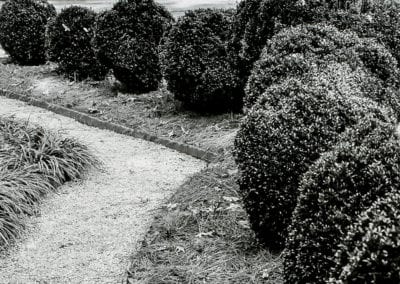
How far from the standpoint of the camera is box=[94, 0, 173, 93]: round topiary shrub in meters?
9.16

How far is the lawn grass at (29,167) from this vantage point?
5348 mm

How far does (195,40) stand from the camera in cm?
798

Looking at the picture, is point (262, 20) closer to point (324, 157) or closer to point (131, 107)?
point (131, 107)

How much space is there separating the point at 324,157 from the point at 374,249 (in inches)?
41.3

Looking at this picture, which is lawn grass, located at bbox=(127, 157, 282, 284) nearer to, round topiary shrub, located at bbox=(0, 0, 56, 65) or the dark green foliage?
the dark green foliage

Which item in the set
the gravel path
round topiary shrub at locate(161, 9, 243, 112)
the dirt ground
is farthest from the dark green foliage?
the gravel path

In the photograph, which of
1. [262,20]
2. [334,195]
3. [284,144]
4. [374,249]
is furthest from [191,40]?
[374,249]

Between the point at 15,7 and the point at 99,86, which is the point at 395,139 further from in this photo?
→ the point at 15,7

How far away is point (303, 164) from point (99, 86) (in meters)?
6.63

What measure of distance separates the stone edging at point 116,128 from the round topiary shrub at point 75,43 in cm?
110

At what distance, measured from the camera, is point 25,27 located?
11539 mm

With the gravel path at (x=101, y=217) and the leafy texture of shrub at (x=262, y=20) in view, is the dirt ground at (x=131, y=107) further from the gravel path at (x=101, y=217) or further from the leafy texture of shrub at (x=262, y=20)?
the leafy texture of shrub at (x=262, y=20)

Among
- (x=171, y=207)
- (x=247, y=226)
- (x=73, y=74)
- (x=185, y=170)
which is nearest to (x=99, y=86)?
(x=73, y=74)

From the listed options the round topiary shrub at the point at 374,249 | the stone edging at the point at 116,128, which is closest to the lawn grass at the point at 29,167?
the stone edging at the point at 116,128
